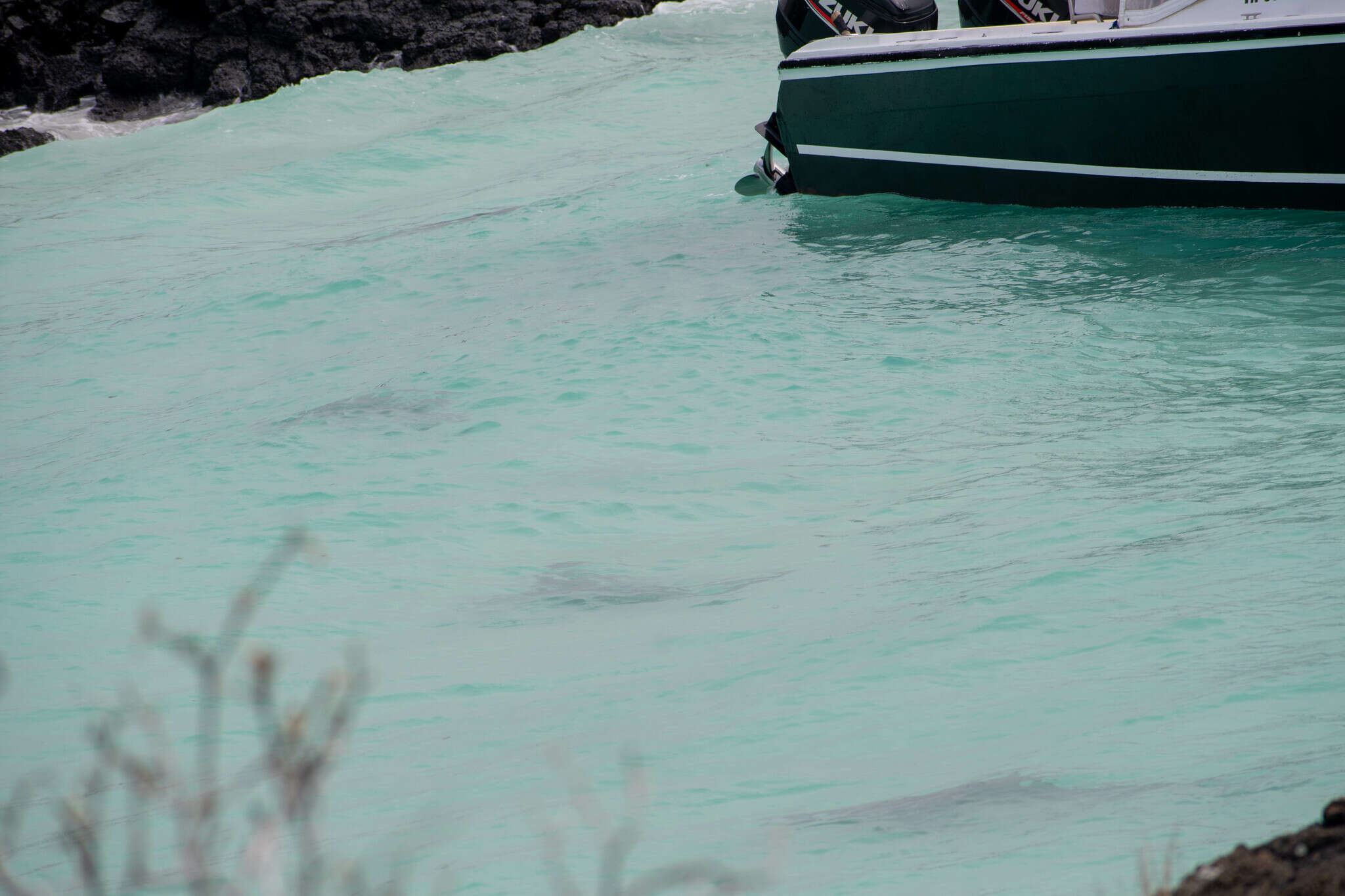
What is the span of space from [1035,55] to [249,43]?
11838mm

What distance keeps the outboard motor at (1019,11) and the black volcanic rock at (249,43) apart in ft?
29.2

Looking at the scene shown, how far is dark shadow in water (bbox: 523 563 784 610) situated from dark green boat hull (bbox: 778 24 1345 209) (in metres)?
3.94

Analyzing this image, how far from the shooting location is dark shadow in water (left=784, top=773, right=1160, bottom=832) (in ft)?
8.48

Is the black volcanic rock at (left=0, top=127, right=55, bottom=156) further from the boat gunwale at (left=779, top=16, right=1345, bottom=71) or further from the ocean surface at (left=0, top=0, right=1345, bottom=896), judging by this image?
the boat gunwale at (left=779, top=16, right=1345, bottom=71)

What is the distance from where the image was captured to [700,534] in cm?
449

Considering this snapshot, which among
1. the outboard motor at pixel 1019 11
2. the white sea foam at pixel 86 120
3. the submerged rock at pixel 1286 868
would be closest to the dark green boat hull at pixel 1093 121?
the outboard motor at pixel 1019 11

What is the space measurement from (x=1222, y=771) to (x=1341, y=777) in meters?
0.23

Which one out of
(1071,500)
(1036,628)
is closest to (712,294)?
(1071,500)

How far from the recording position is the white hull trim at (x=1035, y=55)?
593 centimetres

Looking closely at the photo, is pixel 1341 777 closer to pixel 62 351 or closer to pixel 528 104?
pixel 62 351

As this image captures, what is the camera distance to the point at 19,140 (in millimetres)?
13914

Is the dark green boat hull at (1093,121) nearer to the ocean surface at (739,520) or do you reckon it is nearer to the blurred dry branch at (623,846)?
the ocean surface at (739,520)

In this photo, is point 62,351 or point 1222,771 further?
point 62,351

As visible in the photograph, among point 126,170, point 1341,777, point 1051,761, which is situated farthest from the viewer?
point 126,170
